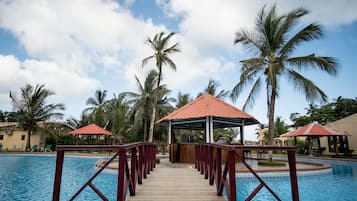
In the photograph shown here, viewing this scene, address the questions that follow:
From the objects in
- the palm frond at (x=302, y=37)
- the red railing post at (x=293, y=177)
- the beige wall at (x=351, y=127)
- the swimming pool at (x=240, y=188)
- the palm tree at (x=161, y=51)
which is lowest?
the swimming pool at (x=240, y=188)

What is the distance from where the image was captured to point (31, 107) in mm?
22469

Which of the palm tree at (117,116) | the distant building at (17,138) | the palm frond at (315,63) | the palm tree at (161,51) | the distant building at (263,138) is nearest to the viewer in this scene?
the palm frond at (315,63)

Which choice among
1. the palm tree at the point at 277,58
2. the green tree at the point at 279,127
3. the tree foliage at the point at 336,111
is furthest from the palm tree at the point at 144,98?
the tree foliage at the point at 336,111

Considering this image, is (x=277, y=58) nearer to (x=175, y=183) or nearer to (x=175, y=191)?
(x=175, y=183)

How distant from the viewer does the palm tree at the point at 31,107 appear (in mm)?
22375

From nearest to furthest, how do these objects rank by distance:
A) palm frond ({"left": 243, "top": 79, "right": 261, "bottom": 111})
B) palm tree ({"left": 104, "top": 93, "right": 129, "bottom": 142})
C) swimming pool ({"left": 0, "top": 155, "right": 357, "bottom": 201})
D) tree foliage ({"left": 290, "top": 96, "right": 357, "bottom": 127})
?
swimming pool ({"left": 0, "top": 155, "right": 357, "bottom": 201}) < palm frond ({"left": 243, "top": 79, "right": 261, "bottom": 111}) < palm tree ({"left": 104, "top": 93, "right": 129, "bottom": 142}) < tree foliage ({"left": 290, "top": 96, "right": 357, "bottom": 127})

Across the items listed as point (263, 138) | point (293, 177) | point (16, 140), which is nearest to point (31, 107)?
point (16, 140)

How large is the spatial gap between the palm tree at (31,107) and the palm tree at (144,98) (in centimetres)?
980

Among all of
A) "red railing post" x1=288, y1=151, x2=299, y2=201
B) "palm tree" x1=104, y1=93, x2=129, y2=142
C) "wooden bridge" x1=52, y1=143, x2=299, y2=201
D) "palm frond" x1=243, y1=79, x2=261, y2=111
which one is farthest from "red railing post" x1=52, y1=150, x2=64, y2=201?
"palm tree" x1=104, y1=93, x2=129, y2=142

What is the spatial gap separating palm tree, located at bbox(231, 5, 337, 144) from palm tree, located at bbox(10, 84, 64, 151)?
66.9 feet

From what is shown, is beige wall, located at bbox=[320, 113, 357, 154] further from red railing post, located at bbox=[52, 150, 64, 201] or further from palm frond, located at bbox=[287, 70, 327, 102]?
red railing post, located at bbox=[52, 150, 64, 201]

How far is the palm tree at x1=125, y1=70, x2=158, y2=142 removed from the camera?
1931cm

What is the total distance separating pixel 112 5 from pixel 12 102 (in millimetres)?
19145

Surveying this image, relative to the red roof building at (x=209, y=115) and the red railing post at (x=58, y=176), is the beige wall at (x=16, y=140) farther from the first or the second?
the red railing post at (x=58, y=176)
